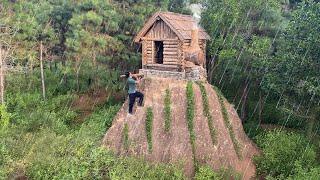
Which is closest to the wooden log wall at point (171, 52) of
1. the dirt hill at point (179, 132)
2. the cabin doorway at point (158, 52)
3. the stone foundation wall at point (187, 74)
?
the stone foundation wall at point (187, 74)

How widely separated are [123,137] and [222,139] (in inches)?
202

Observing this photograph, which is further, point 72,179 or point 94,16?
point 94,16

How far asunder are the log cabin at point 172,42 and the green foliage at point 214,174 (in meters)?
5.61

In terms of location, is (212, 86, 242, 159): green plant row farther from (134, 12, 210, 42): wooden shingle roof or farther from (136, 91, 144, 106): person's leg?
(136, 91, 144, 106): person's leg

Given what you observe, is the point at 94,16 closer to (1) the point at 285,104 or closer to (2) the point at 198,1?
(2) the point at 198,1

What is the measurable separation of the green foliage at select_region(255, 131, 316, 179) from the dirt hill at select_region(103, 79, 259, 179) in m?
1.08

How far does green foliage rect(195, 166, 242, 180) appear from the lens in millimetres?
19066

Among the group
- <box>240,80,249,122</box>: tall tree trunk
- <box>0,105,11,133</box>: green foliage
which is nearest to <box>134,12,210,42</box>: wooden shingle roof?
<box>240,80,249,122</box>: tall tree trunk

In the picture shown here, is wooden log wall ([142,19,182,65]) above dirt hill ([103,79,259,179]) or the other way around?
above

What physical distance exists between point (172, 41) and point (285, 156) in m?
8.48

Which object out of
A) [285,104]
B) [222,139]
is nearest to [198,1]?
[285,104]

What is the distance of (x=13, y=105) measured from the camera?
95.5ft

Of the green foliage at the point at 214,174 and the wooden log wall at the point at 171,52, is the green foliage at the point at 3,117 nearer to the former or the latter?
the wooden log wall at the point at 171,52

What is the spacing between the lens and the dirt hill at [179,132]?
20516 millimetres
